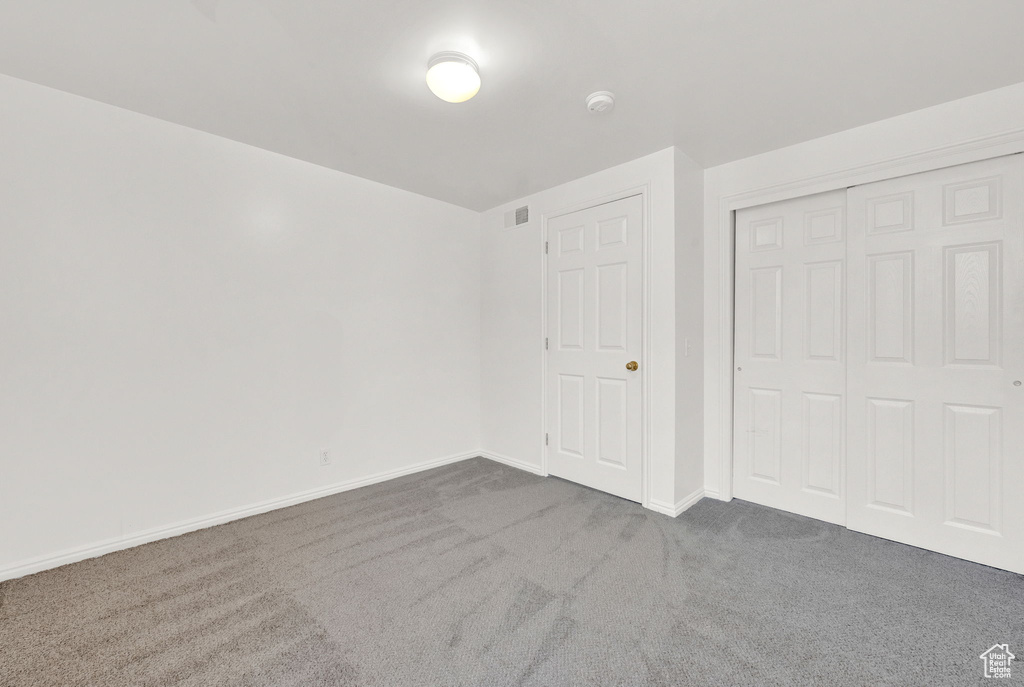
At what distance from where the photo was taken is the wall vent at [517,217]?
12.5 feet

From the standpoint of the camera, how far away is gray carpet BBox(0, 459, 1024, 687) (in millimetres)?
1521

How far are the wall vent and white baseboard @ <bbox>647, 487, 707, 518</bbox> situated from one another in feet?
8.41

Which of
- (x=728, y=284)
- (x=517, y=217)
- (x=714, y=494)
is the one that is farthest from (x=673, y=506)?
(x=517, y=217)

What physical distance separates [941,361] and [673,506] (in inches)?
68.0

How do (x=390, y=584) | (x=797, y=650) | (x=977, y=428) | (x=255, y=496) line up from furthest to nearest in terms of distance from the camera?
(x=255, y=496), (x=977, y=428), (x=390, y=584), (x=797, y=650)

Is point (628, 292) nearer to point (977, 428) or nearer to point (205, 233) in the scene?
point (977, 428)

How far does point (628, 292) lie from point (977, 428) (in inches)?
80.2

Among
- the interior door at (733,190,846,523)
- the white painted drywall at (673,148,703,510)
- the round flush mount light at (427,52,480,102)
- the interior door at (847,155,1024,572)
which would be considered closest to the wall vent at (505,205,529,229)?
the white painted drywall at (673,148,703,510)

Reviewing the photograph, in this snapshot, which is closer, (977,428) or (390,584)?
(390,584)

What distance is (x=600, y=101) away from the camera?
2.24m

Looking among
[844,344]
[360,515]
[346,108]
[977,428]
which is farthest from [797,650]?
[346,108]

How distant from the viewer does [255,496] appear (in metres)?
A: 2.88

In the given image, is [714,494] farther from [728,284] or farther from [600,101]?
[600,101]

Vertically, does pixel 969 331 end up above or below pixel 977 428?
above
